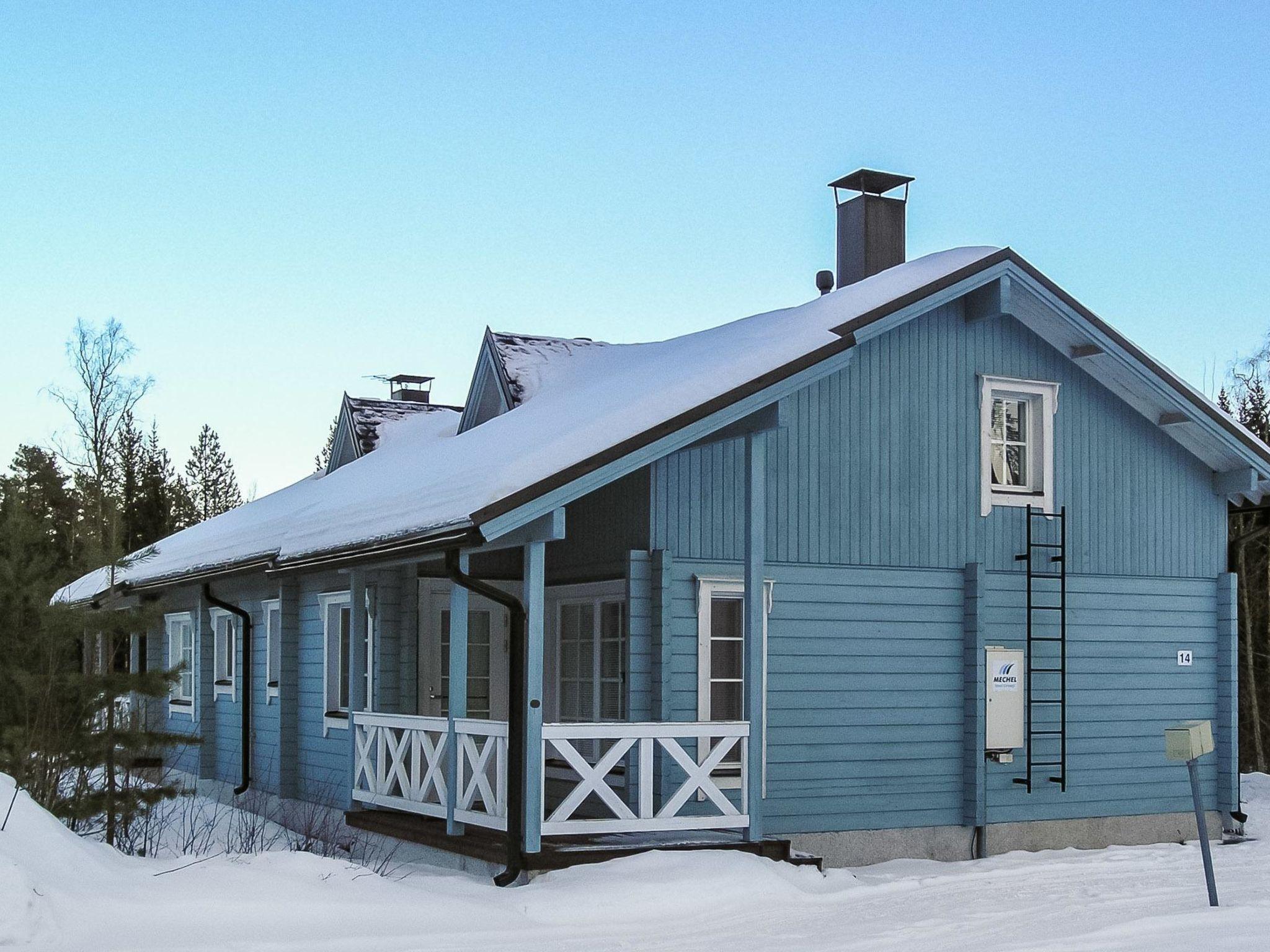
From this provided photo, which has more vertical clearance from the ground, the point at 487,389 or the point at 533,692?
the point at 487,389

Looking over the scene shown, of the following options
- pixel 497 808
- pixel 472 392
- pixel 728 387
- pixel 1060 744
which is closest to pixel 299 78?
pixel 472 392

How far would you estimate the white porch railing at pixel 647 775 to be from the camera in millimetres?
11062

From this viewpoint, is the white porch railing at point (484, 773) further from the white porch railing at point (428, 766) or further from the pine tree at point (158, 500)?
the pine tree at point (158, 500)

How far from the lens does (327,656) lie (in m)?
16.5

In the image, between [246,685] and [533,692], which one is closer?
[533,692]

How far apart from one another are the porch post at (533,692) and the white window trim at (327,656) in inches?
215

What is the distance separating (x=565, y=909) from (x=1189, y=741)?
4.21m

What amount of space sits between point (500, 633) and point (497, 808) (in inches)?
174

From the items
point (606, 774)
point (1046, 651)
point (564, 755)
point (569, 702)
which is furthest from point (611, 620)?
point (1046, 651)

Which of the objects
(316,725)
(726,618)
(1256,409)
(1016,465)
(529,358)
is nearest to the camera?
(726,618)

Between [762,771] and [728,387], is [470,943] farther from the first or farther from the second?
[728,387]

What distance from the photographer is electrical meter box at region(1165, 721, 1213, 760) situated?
33.2 ft

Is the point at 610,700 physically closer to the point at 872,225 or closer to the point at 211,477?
the point at 872,225

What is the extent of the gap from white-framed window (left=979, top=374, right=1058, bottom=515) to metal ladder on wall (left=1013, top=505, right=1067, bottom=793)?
247mm
